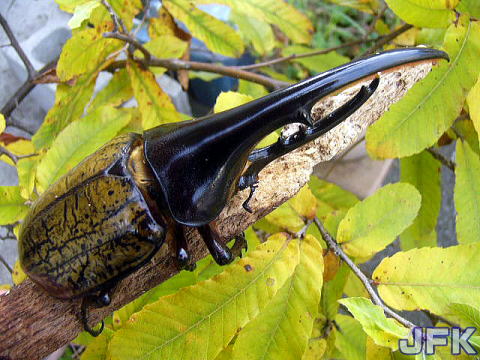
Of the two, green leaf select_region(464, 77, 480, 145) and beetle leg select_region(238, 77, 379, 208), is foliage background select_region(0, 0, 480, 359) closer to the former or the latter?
green leaf select_region(464, 77, 480, 145)

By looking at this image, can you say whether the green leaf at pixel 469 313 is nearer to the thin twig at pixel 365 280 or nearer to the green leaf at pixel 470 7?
the thin twig at pixel 365 280

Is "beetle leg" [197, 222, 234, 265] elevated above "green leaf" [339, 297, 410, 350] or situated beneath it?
situated beneath

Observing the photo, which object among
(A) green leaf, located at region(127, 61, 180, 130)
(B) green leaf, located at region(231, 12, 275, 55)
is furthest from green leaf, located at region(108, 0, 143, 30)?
(B) green leaf, located at region(231, 12, 275, 55)

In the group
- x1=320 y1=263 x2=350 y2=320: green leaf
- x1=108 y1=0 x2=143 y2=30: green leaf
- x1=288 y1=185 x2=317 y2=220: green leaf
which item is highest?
x1=108 y1=0 x2=143 y2=30: green leaf

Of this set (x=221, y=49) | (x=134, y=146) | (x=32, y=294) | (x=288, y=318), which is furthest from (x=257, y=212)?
(x=221, y=49)

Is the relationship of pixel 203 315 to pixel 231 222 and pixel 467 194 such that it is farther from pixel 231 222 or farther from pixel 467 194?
pixel 467 194

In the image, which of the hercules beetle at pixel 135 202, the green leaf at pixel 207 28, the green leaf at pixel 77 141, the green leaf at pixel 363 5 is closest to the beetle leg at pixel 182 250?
the hercules beetle at pixel 135 202
